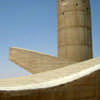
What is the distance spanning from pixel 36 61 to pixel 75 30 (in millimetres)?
3076

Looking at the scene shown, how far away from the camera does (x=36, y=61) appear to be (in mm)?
8234

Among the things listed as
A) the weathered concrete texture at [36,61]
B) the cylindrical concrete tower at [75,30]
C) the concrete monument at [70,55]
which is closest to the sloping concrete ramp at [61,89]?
the concrete monument at [70,55]

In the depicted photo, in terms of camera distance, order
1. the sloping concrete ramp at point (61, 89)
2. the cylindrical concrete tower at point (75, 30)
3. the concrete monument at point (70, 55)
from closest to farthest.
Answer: the sloping concrete ramp at point (61, 89)
the concrete monument at point (70, 55)
the cylindrical concrete tower at point (75, 30)

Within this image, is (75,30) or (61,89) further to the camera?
(75,30)

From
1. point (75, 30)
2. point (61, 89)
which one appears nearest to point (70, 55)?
point (75, 30)

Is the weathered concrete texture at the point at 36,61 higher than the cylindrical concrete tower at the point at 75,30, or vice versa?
the cylindrical concrete tower at the point at 75,30

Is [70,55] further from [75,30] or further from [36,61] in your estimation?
[36,61]

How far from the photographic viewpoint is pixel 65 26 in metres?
9.87

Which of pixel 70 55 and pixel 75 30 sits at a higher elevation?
pixel 75 30

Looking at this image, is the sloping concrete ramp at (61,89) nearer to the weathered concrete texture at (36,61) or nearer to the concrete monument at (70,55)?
the concrete monument at (70,55)

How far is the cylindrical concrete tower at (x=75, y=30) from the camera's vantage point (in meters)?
9.61

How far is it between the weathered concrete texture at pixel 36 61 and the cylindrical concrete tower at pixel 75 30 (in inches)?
51.6

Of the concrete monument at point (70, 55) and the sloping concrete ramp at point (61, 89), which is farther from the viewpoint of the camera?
the concrete monument at point (70, 55)

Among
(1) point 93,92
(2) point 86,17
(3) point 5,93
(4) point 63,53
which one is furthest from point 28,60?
(3) point 5,93
